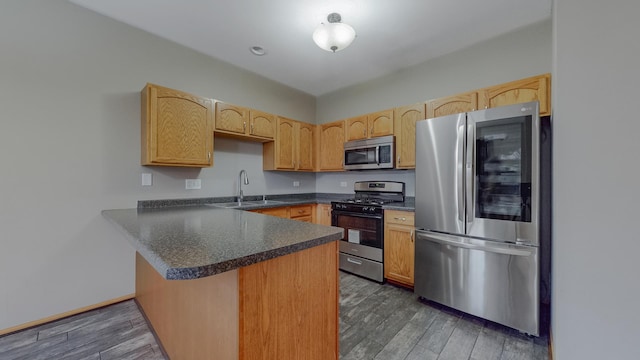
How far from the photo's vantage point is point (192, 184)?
2871 mm

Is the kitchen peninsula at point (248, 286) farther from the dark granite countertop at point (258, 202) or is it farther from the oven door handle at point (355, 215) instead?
the oven door handle at point (355, 215)

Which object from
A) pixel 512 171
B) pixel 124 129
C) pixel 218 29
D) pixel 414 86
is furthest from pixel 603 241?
pixel 124 129

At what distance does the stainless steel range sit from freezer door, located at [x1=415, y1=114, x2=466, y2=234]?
559mm

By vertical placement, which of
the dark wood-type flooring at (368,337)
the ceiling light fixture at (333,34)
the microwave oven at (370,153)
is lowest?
the dark wood-type flooring at (368,337)

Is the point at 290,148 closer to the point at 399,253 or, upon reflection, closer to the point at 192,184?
the point at 192,184

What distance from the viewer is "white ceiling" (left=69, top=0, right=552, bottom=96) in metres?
2.13

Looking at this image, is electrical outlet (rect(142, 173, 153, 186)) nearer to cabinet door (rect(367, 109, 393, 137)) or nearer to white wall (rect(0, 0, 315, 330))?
white wall (rect(0, 0, 315, 330))

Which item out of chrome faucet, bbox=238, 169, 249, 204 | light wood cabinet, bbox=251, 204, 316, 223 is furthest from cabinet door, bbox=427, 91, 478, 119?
chrome faucet, bbox=238, 169, 249, 204

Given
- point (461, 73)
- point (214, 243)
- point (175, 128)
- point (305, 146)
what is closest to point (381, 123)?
point (461, 73)

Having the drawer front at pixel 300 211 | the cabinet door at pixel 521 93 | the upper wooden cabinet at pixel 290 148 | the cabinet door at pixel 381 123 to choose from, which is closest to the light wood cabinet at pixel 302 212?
the drawer front at pixel 300 211

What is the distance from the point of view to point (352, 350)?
5.58ft

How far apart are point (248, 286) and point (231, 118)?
8.11 ft

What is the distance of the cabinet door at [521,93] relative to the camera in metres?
2.12

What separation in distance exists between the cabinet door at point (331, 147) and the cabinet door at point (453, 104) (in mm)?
1283
